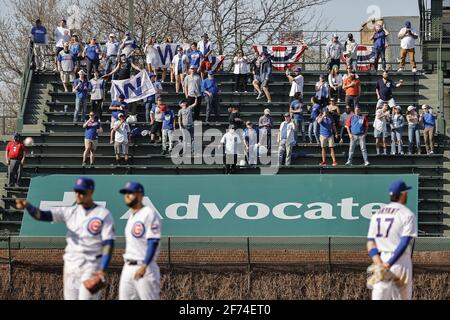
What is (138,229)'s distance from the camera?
14.6 metres

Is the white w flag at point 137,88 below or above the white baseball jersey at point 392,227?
above

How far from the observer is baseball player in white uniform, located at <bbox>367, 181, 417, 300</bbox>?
1477 cm

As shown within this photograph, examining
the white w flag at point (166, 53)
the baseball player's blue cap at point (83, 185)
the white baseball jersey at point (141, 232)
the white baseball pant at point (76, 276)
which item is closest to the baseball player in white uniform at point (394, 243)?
the white baseball jersey at point (141, 232)

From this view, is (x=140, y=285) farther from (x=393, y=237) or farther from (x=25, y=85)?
(x=25, y=85)

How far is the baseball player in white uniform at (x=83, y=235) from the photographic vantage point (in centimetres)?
1465

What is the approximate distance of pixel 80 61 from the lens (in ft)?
114

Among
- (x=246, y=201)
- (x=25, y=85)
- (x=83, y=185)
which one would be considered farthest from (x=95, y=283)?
(x=25, y=85)

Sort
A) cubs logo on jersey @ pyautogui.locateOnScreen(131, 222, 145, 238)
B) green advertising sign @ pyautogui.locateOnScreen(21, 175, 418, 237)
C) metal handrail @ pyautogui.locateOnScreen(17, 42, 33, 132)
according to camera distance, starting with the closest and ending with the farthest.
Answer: cubs logo on jersey @ pyautogui.locateOnScreen(131, 222, 145, 238) → green advertising sign @ pyautogui.locateOnScreen(21, 175, 418, 237) → metal handrail @ pyautogui.locateOnScreen(17, 42, 33, 132)

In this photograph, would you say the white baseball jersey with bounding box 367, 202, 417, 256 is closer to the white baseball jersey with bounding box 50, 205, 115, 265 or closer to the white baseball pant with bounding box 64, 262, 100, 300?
the white baseball jersey with bounding box 50, 205, 115, 265

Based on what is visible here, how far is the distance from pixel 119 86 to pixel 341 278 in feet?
35.0

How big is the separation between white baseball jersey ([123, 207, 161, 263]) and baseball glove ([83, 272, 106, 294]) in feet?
1.69

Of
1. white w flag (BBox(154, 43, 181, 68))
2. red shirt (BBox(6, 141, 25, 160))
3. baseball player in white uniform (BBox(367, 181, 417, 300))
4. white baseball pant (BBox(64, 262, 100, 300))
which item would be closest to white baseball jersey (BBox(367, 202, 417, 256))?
baseball player in white uniform (BBox(367, 181, 417, 300))

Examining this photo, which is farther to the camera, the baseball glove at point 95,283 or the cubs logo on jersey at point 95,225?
the cubs logo on jersey at point 95,225

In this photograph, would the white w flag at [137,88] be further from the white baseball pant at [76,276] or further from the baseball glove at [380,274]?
the baseball glove at [380,274]
